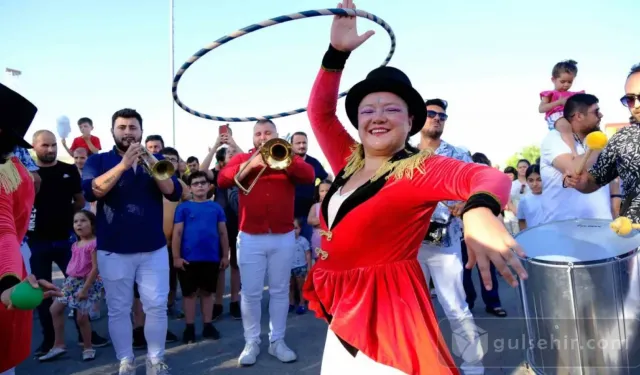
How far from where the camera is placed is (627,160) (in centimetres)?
307

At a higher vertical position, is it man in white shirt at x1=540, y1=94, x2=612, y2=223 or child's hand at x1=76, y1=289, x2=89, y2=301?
man in white shirt at x1=540, y1=94, x2=612, y2=223

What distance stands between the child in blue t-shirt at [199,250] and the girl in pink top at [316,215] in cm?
124

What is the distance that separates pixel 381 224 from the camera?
2.05 m

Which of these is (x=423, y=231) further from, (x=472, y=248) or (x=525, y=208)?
(x=525, y=208)

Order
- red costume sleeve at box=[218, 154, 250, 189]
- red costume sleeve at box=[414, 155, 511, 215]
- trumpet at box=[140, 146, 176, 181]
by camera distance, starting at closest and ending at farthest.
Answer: red costume sleeve at box=[414, 155, 511, 215] → trumpet at box=[140, 146, 176, 181] → red costume sleeve at box=[218, 154, 250, 189]

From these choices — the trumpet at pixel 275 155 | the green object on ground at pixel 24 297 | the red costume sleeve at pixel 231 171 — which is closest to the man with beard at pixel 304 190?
the red costume sleeve at pixel 231 171

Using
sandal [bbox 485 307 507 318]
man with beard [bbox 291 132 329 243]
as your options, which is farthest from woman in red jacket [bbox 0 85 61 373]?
sandal [bbox 485 307 507 318]

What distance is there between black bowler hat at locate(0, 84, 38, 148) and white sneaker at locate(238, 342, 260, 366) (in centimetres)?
305

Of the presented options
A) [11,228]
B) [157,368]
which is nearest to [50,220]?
[157,368]

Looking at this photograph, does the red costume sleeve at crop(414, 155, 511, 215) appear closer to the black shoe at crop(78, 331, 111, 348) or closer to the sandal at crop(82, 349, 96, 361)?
the sandal at crop(82, 349, 96, 361)

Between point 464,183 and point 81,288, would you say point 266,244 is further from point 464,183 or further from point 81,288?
point 464,183

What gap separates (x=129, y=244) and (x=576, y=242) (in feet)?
11.3

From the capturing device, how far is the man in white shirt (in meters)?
4.34

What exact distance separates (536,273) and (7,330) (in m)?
2.83
